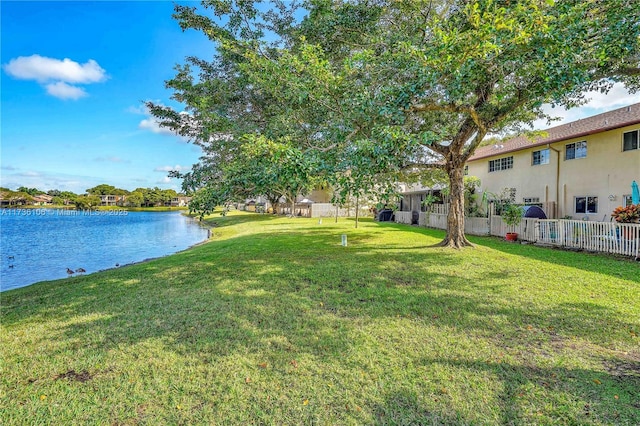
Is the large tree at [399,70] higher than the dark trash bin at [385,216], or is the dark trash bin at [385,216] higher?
the large tree at [399,70]

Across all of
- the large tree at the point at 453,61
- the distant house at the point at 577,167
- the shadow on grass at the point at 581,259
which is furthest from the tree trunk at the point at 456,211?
the distant house at the point at 577,167

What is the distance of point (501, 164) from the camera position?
21953 mm

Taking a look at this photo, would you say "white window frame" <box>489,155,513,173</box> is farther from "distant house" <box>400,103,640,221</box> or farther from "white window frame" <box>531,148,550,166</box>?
"white window frame" <box>531,148,550,166</box>

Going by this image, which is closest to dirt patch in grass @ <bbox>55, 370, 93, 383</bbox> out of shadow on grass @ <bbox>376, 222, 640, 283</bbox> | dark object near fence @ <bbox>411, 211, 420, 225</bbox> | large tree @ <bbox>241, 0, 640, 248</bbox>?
large tree @ <bbox>241, 0, 640, 248</bbox>

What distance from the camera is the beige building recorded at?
14.5 meters

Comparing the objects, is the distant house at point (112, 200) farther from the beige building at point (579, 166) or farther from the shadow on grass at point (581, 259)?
the shadow on grass at point (581, 259)

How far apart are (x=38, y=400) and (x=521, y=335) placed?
5.94m

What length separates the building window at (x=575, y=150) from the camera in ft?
53.6

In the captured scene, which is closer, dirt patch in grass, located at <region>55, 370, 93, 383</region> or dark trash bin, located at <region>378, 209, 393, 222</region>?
dirt patch in grass, located at <region>55, 370, 93, 383</region>

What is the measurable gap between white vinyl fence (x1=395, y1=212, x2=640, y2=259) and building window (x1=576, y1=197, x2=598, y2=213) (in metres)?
4.75

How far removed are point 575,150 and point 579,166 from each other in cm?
94

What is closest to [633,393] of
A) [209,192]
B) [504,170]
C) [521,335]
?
[521,335]

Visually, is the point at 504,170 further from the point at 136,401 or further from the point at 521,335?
the point at 136,401

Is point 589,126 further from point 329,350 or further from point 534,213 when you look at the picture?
point 329,350
